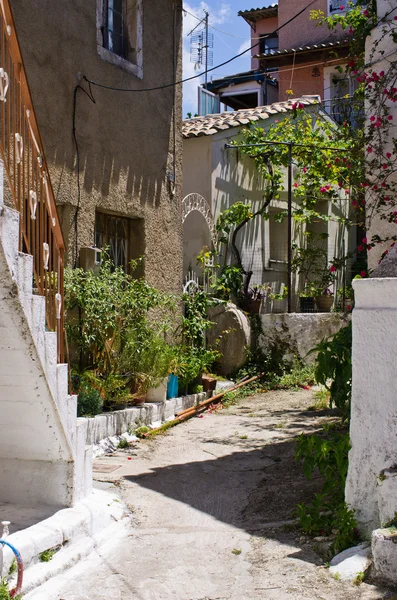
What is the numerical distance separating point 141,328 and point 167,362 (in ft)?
1.95

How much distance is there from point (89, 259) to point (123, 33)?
133 inches

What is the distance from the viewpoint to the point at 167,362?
872cm

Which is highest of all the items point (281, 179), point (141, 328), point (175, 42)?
point (175, 42)

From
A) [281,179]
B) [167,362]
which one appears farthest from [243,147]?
[167,362]

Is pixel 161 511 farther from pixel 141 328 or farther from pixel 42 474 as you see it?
pixel 141 328

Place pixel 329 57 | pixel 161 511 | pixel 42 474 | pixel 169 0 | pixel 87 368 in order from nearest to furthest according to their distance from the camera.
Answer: pixel 42 474 → pixel 161 511 → pixel 87 368 → pixel 169 0 → pixel 329 57

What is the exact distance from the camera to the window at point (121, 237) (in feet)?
29.8

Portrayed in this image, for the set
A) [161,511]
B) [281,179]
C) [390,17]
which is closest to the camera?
[161,511]

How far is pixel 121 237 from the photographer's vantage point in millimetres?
9500

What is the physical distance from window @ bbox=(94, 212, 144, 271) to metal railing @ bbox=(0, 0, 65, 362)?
12.0 feet

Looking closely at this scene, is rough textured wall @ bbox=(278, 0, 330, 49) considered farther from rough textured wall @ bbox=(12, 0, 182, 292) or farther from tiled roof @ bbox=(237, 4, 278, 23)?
rough textured wall @ bbox=(12, 0, 182, 292)

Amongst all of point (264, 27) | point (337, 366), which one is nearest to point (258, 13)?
point (264, 27)

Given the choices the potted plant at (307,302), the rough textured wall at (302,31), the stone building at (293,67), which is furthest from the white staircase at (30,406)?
the rough textured wall at (302,31)

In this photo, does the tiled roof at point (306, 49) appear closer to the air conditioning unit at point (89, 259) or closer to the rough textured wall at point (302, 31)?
the rough textured wall at point (302, 31)
